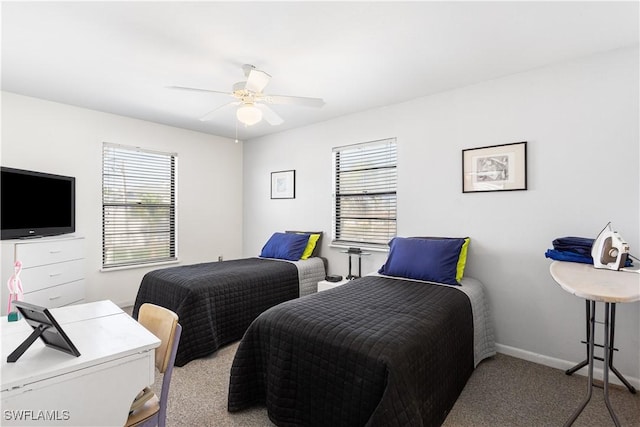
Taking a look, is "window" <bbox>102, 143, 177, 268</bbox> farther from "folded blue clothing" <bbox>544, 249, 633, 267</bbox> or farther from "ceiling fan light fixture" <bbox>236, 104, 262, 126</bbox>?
"folded blue clothing" <bbox>544, 249, 633, 267</bbox>

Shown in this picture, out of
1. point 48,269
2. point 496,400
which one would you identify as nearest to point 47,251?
point 48,269

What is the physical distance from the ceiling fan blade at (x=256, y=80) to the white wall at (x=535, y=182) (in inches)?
69.2

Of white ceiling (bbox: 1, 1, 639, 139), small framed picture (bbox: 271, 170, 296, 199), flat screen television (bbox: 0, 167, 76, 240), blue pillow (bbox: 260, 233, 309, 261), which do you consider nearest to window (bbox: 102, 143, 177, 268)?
flat screen television (bbox: 0, 167, 76, 240)

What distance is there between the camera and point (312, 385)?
1.73 metres

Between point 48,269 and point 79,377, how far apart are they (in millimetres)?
2722

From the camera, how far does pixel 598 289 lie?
1566 mm

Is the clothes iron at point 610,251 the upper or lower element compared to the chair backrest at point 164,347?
upper

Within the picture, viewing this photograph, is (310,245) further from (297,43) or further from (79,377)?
(79,377)

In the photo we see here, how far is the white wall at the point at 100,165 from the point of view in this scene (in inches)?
136

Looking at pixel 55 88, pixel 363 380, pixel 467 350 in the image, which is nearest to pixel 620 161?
pixel 467 350

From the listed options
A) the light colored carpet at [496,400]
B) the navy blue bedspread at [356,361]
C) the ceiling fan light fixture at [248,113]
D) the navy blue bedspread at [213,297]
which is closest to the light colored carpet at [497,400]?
the light colored carpet at [496,400]

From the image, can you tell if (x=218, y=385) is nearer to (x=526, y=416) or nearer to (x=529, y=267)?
(x=526, y=416)

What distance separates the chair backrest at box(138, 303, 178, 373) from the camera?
4.87 feet

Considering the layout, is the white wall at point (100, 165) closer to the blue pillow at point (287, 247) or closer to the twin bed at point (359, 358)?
the blue pillow at point (287, 247)
